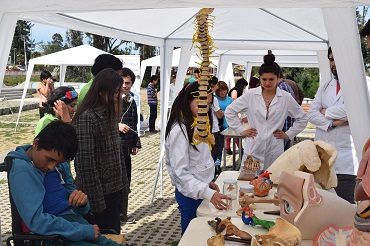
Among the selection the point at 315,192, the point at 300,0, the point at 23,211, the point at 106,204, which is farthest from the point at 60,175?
the point at 300,0

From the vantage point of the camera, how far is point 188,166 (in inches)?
110

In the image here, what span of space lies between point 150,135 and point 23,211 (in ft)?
33.1

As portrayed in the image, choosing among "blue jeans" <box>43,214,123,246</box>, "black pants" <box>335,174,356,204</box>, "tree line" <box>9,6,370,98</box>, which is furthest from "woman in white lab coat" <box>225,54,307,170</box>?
"tree line" <box>9,6,370,98</box>

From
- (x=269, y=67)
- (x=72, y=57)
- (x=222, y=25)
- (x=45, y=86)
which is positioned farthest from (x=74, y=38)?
(x=269, y=67)

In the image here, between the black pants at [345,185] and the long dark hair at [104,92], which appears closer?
the long dark hair at [104,92]

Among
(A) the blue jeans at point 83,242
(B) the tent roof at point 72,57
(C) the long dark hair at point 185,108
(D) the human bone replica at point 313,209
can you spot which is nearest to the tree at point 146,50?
(B) the tent roof at point 72,57

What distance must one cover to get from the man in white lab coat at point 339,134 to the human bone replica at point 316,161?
0.63 meters

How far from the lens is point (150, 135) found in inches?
482

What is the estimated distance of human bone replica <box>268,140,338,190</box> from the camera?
288cm

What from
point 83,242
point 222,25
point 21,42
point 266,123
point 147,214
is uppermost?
point 21,42

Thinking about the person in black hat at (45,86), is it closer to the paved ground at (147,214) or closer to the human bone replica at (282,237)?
the paved ground at (147,214)

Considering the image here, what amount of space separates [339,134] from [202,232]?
194cm

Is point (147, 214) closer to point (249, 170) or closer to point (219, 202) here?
point (249, 170)

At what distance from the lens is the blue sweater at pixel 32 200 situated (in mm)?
2127
